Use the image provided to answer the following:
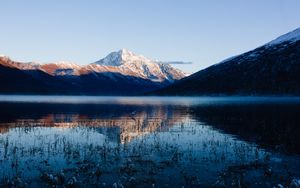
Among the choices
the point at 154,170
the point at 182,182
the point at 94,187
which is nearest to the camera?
the point at 94,187

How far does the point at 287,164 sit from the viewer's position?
97.9 feet

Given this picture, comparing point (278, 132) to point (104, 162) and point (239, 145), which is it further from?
point (104, 162)

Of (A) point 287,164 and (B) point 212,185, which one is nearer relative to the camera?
(B) point 212,185

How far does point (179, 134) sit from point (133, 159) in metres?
19.4

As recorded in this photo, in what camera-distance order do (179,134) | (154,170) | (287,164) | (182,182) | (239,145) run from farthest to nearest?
(179,134)
(239,145)
(287,164)
(154,170)
(182,182)

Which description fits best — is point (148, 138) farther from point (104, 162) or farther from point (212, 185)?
point (212, 185)

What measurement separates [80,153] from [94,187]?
1244 centimetres

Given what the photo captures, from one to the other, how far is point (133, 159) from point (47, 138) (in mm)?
17765

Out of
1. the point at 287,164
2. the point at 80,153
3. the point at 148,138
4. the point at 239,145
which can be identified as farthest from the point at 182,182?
the point at 148,138

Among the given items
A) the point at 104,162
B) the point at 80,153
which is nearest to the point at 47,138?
the point at 80,153

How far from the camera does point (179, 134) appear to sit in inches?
1967

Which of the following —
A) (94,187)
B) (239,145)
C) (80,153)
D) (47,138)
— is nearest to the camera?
(94,187)

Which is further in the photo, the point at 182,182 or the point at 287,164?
the point at 287,164

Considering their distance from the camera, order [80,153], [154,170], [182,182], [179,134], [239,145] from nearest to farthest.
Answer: [182,182], [154,170], [80,153], [239,145], [179,134]
